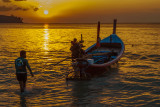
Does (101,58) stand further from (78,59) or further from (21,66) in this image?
(21,66)

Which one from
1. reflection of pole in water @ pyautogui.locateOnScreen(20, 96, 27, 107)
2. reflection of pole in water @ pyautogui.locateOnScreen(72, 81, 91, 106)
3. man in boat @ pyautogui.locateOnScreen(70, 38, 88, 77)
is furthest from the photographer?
man in boat @ pyautogui.locateOnScreen(70, 38, 88, 77)

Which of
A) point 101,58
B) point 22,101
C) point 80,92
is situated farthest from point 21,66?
point 101,58

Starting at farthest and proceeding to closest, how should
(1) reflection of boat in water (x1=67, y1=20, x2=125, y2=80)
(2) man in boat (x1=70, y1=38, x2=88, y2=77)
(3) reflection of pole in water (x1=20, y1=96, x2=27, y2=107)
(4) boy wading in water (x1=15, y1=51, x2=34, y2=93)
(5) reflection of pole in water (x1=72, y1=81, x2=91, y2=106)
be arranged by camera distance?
1. (1) reflection of boat in water (x1=67, y1=20, x2=125, y2=80)
2. (2) man in boat (x1=70, y1=38, x2=88, y2=77)
3. (5) reflection of pole in water (x1=72, y1=81, x2=91, y2=106)
4. (4) boy wading in water (x1=15, y1=51, x2=34, y2=93)
5. (3) reflection of pole in water (x1=20, y1=96, x2=27, y2=107)

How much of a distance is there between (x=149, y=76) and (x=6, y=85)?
10.6 m

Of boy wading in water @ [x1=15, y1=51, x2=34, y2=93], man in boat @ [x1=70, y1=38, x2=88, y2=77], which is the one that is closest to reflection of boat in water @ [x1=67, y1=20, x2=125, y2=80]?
man in boat @ [x1=70, y1=38, x2=88, y2=77]

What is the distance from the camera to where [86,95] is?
35.0ft

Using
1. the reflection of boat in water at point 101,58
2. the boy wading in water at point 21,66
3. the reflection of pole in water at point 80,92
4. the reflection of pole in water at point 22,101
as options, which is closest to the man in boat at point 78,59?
the reflection of boat in water at point 101,58

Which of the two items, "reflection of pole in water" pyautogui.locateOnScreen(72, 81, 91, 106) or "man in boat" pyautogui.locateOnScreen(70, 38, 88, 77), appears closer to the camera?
"reflection of pole in water" pyautogui.locateOnScreen(72, 81, 91, 106)

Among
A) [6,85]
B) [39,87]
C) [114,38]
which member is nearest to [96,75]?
[39,87]

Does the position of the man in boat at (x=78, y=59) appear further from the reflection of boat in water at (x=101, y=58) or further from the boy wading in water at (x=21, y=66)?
the boy wading in water at (x=21, y=66)

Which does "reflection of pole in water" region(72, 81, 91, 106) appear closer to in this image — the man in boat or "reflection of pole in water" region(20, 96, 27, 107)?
the man in boat

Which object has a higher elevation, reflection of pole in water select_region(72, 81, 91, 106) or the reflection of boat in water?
the reflection of boat in water

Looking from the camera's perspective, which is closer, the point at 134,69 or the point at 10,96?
the point at 10,96

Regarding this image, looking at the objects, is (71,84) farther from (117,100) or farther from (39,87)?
(117,100)
